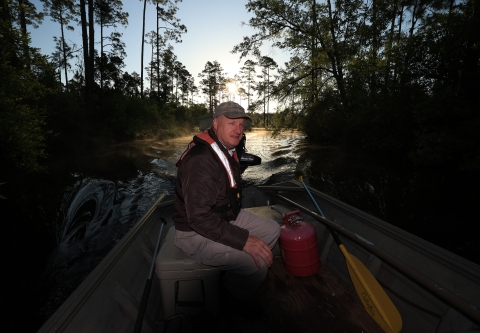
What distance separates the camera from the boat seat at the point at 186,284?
2.32m

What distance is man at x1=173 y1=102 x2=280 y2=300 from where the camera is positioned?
2.12 meters

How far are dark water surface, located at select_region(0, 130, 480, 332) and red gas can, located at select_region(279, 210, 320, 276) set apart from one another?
12.1ft

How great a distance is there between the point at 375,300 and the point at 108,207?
7.86 metres

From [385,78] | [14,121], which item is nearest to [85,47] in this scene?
[14,121]

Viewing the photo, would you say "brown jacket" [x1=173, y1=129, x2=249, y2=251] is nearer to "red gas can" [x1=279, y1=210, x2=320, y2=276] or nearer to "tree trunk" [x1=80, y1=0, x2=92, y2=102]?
"red gas can" [x1=279, y1=210, x2=320, y2=276]

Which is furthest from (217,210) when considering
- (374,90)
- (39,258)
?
(374,90)

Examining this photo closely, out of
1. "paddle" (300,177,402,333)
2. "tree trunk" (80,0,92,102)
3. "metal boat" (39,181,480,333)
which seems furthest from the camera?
"tree trunk" (80,0,92,102)

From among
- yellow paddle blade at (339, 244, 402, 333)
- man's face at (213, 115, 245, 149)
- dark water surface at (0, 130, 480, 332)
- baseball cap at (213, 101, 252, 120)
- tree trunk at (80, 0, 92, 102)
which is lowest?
dark water surface at (0, 130, 480, 332)

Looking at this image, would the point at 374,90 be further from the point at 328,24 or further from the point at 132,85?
the point at 132,85

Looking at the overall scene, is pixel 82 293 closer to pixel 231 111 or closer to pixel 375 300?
pixel 231 111

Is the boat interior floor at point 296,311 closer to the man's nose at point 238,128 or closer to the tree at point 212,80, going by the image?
the man's nose at point 238,128

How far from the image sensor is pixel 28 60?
8023 millimetres

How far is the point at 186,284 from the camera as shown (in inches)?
92.7

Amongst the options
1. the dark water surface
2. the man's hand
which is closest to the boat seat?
the man's hand
